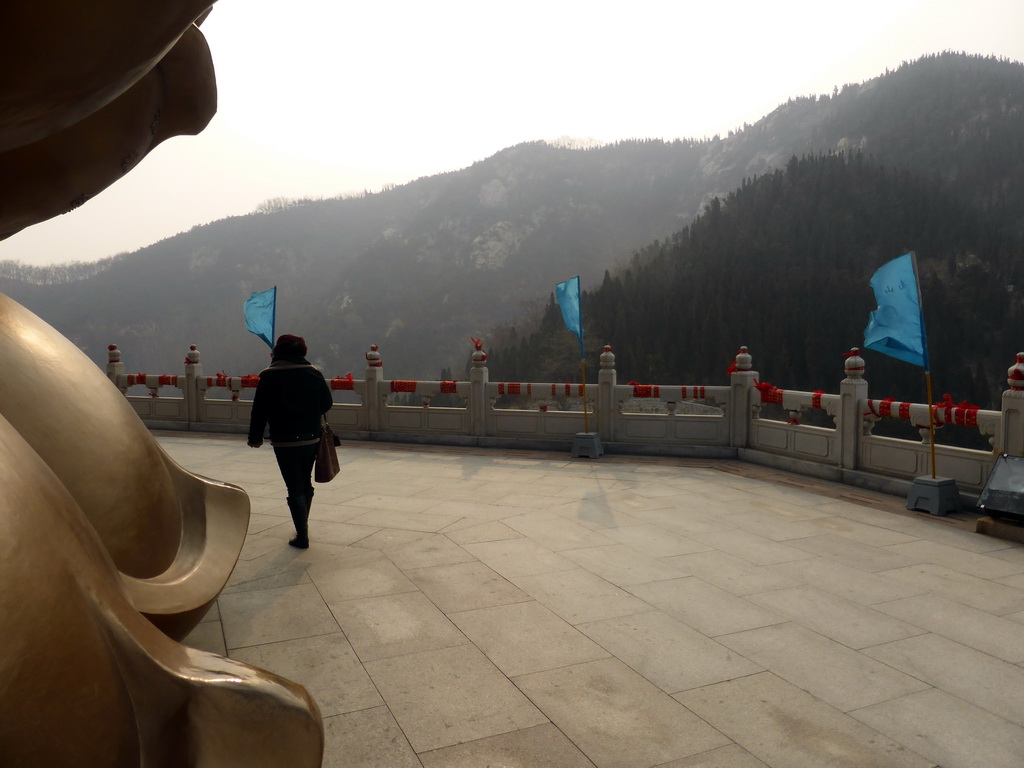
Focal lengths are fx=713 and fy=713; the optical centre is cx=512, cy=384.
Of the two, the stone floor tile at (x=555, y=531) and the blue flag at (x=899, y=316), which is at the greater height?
the blue flag at (x=899, y=316)

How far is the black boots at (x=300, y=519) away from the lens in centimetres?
537

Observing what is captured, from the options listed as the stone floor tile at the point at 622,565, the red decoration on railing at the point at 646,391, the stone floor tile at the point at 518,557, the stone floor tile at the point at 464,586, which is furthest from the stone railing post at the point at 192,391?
the stone floor tile at the point at 622,565

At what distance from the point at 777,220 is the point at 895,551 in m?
68.3

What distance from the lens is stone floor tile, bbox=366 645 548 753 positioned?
2.90 metres

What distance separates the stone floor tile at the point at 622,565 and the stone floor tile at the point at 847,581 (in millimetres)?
780

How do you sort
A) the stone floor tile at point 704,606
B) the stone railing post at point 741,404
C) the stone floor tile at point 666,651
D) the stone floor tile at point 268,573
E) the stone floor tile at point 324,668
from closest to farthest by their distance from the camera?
the stone floor tile at point 324,668 → the stone floor tile at point 666,651 → the stone floor tile at point 704,606 → the stone floor tile at point 268,573 → the stone railing post at point 741,404

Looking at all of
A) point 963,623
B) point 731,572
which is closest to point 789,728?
point 963,623

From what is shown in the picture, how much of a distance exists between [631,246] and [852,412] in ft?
340

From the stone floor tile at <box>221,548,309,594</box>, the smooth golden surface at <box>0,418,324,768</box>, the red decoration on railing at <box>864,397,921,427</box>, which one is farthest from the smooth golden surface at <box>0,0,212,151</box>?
the red decoration on railing at <box>864,397,921,427</box>

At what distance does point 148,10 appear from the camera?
1.08 meters

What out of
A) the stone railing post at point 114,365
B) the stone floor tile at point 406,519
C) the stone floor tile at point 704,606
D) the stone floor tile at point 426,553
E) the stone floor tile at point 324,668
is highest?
the stone railing post at point 114,365

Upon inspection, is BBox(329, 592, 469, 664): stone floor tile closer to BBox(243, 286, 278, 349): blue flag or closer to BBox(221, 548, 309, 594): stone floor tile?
BBox(221, 548, 309, 594): stone floor tile

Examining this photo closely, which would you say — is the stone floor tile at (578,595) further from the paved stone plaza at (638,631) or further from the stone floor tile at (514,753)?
the stone floor tile at (514,753)

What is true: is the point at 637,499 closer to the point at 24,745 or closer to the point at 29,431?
the point at 29,431
